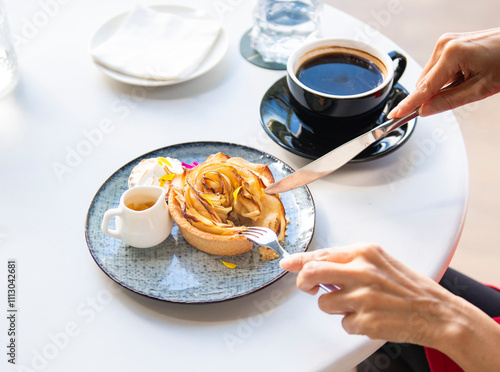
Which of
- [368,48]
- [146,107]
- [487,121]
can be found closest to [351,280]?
[368,48]

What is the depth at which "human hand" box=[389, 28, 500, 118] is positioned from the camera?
897mm

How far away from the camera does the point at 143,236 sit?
2.55 ft

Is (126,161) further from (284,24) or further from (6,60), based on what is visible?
(284,24)

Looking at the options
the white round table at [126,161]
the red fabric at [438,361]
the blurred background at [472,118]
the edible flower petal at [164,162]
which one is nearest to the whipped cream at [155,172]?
the edible flower petal at [164,162]

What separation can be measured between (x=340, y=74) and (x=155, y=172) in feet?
1.35

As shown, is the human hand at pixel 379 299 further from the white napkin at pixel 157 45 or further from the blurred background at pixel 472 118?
the blurred background at pixel 472 118

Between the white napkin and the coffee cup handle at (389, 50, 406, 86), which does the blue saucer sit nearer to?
the coffee cup handle at (389, 50, 406, 86)

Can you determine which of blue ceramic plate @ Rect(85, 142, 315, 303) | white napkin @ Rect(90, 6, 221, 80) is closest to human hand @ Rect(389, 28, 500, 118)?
blue ceramic plate @ Rect(85, 142, 315, 303)

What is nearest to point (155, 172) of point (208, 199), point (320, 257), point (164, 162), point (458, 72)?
point (164, 162)

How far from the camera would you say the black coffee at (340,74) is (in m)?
0.98

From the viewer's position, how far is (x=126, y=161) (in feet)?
3.23

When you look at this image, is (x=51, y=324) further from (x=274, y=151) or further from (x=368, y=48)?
(x=368, y=48)

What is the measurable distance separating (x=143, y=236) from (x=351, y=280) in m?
0.32

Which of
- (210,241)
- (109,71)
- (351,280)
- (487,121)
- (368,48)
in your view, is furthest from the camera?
(487,121)
